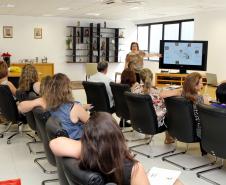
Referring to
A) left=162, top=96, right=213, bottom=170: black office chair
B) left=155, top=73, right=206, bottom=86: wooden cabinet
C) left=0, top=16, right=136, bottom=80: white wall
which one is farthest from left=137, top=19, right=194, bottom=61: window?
left=162, top=96, right=213, bottom=170: black office chair

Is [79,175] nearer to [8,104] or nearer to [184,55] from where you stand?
[8,104]

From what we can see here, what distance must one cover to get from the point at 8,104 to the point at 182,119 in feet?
7.65

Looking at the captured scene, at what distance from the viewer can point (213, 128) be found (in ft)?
10.3

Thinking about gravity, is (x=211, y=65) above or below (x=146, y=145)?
above

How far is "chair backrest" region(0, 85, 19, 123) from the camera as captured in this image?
4364 mm

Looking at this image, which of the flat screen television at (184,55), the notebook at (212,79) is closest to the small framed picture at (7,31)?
the flat screen television at (184,55)

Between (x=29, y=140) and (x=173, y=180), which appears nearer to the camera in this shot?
(x=173, y=180)

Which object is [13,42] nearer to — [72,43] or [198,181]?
[72,43]

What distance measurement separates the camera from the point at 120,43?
43.4 ft

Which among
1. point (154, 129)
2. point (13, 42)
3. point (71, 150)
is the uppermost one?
point (13, 42)

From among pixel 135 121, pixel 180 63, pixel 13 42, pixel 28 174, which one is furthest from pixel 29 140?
pixel 13 42

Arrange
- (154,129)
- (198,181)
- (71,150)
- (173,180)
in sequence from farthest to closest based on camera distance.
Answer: (154,129) → (198,181) → (173,180) → (71,150)

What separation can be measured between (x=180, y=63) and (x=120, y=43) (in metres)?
5.83

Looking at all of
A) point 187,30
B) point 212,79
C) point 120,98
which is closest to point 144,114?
point 120,98
